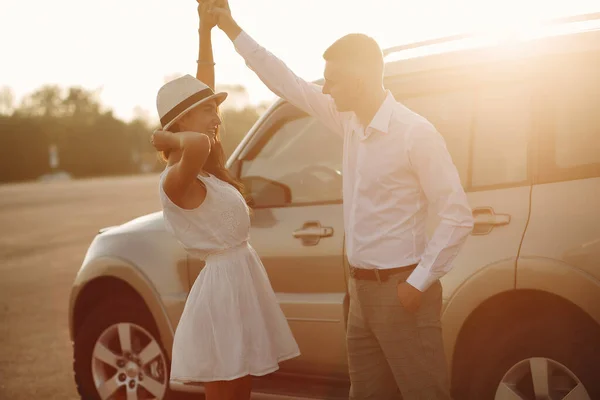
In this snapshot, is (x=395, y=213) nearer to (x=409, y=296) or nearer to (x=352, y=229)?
(x=352, y=229)

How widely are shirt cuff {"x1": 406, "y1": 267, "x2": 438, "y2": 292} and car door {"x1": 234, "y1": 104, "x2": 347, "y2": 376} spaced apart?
1226 millimetres

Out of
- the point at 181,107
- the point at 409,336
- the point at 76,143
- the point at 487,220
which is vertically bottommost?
the point at 76,143

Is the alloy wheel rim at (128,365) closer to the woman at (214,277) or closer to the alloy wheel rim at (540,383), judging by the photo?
the woman at (214,277)

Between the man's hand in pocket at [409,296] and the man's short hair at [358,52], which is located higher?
the man's short hair at [358,52]

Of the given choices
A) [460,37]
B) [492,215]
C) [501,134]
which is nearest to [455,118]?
[501,134]

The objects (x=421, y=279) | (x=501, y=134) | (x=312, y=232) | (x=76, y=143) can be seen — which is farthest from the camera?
(x=76, y=143)

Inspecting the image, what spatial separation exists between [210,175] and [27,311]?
6.97 metres

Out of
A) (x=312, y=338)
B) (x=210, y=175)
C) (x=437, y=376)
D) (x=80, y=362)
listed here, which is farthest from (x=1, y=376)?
(x=437, y=376)

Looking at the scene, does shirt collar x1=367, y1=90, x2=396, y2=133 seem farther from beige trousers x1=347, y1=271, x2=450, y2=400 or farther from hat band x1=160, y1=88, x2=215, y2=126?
hat band x1=160, y1=88, x2=215, y2=126

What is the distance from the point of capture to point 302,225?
178 inches

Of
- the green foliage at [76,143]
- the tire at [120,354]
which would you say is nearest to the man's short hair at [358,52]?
the tire at [120,354]

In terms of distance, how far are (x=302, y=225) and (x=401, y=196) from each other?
54.2 inches

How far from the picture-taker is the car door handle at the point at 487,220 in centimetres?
381

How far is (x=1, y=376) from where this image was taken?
7031 millimetres
